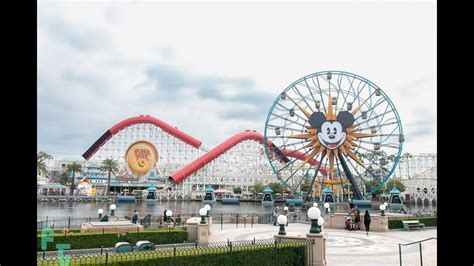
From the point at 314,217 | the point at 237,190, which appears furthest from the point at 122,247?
the point at 237,190

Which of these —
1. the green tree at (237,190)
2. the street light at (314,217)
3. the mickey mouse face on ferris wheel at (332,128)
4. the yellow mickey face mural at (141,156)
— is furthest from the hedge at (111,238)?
the green tree at (237,190)

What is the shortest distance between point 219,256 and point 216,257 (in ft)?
0.29

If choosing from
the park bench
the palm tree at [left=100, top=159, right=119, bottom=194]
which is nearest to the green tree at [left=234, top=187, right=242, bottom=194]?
the palm tree at [left=100, top=159, right=119, bottom=194]

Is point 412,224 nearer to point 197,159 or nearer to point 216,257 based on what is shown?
point 216,257

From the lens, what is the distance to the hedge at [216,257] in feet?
28.1

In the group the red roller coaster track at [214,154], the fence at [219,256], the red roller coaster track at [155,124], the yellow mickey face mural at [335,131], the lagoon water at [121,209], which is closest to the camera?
the fence at [219,256]

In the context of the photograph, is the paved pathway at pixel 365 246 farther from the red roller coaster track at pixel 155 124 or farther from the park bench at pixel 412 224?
the red roller coaster track at pixel 155 124

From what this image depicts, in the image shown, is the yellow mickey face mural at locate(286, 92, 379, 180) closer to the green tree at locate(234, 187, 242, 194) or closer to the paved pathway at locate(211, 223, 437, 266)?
the paved pathway at locate(211, 223, 437, 266)

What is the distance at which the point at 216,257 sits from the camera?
9242mm

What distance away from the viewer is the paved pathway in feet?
40.1

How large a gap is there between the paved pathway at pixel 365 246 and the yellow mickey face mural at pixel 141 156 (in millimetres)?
55086
